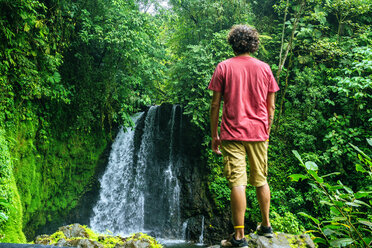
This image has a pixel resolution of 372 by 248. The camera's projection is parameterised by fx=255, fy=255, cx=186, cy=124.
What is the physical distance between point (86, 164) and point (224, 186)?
4.96 metres

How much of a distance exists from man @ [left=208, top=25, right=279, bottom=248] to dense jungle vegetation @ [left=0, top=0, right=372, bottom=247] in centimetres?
354

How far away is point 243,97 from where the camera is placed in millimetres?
2377

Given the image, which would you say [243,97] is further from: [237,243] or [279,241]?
[279,241]

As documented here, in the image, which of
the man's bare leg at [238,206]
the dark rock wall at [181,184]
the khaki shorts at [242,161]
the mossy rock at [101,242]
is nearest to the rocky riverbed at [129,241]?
the mossy rock at [101,242]

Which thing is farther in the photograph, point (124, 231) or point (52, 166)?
point (124, 231)

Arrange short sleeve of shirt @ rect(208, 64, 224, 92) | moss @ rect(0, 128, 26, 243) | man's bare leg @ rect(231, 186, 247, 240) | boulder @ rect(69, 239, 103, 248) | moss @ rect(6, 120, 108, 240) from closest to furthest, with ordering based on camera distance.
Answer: man's bare leg @ rect(231, 186, 247, 240) → short sleeve of shirt @ rect(208, 64, 224, 92) → boulder @ rect(69, 239, 103, 248) → moss @ rect(0, 128, 26, 243) → moss @ rect(6, 120, 108, 240)

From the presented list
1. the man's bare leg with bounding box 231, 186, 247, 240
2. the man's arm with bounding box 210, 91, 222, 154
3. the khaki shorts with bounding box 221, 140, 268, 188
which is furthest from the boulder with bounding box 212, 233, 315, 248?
the man's arm with bounding box 210, 91, 222, 154

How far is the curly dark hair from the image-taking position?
2.46 m

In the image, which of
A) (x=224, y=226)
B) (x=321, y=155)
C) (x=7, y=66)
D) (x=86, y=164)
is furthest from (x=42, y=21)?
(x=321, y=155)

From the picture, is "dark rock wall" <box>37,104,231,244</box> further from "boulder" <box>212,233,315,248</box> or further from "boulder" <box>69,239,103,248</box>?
"boulder" <box>212,233,315,248</box>

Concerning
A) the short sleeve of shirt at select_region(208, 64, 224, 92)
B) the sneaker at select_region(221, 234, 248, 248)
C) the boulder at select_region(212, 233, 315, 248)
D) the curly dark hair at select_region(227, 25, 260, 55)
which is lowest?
the boulder at select_region(212, 233, 315, 248)

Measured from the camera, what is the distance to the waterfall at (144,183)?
29.3 ft

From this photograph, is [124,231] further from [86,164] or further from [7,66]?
[7,66]

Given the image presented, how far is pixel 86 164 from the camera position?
922cm
